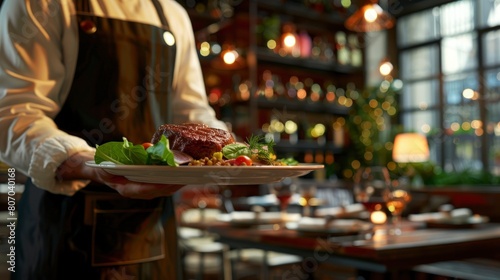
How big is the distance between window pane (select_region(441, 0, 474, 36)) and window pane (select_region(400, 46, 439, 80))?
309 mm

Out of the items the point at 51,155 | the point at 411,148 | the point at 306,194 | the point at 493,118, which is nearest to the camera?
the point at 51,155

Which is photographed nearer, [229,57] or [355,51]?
[229,57]

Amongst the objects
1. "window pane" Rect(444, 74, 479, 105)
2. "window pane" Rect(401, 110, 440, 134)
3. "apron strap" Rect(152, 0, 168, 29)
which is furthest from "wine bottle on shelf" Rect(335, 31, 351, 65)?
"apron strap" Rect(152, 0, 168, 29)

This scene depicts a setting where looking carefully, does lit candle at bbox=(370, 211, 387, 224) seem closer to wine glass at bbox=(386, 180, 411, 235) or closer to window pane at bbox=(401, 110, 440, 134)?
wine glass at bbox=(386, 180, 411, 235)

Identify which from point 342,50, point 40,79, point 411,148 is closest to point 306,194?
point 40,79

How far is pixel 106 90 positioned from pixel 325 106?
18.4 feet

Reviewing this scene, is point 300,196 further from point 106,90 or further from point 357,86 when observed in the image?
point 357,86

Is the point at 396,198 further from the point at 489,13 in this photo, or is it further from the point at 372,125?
the point at 489,13

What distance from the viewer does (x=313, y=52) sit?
264 inches

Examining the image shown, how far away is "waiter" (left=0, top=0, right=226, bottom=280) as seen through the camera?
109cm

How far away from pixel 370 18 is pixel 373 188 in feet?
8.09

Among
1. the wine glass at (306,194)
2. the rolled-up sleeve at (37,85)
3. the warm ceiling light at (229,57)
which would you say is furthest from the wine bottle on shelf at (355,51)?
the rolled-up sleeve at (37,85)

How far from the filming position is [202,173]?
73cm

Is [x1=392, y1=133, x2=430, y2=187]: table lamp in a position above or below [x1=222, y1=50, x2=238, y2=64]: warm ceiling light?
below
